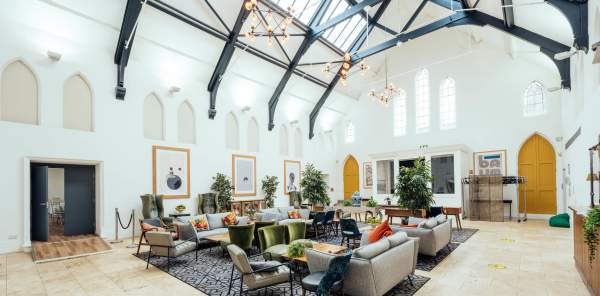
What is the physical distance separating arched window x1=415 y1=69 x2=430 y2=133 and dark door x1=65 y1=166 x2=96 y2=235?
11732mm

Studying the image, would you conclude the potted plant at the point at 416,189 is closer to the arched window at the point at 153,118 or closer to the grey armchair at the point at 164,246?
the grey armchair at the point at 164,246

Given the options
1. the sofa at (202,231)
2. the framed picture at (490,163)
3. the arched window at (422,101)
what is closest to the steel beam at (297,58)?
the arched window at (422,101)


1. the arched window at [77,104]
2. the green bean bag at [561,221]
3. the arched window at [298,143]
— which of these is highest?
the arched window at [77,104]

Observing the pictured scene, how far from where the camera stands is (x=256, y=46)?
1050cm

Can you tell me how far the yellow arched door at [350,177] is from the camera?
15.3 m

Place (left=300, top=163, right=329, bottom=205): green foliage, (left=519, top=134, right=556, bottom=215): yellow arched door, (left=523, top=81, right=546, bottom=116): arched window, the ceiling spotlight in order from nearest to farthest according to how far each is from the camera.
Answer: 1. the ceiling spotlight
2. (left=519, top=134, right=556, bottom=215): yellow arched door
3. (left=523, top=81, right=546, bottom=116): arched window
4. (left=300, top=163, right=329, bottom=205): green foliage

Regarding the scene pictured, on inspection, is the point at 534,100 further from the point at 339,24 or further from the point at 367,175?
the point at 339,24

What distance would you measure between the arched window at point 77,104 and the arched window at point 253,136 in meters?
5.32

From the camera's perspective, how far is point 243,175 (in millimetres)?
11555

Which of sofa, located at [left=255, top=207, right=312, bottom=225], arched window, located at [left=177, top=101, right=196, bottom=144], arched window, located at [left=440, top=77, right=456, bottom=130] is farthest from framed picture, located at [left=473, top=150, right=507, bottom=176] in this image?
arched window, located at [left=177, top=101, right=196, bottom=144]

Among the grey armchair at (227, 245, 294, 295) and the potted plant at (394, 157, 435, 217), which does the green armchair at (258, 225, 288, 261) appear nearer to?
the grey armchair at (227, 245, 294, 295)

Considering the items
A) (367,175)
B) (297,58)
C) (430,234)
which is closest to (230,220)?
(430,234)

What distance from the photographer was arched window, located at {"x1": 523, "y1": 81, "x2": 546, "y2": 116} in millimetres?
10539

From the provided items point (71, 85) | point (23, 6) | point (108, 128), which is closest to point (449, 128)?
point (108, 128)
